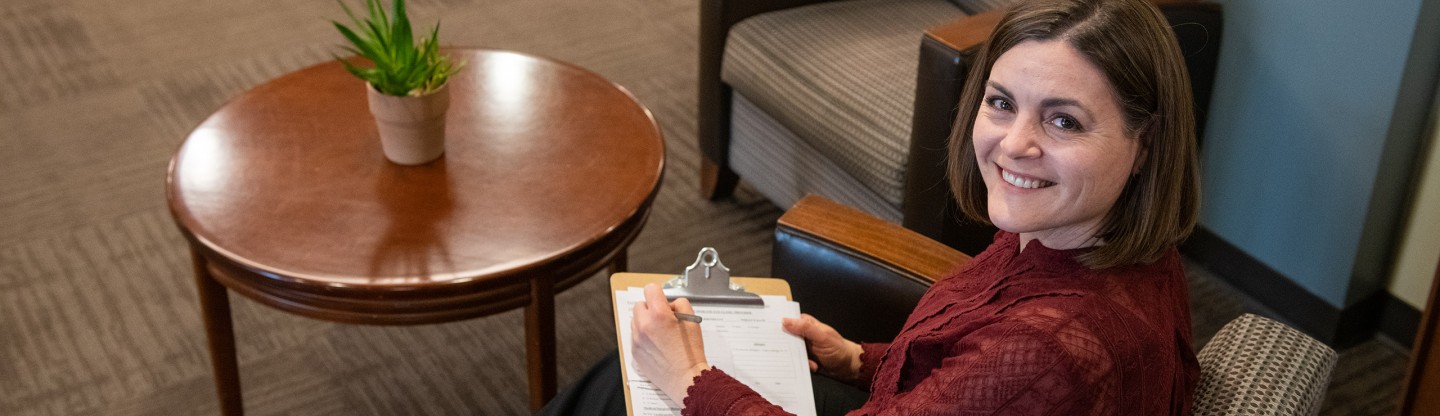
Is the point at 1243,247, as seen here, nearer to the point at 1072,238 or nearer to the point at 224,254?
the point at 1072,238

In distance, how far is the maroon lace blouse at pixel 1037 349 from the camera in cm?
113

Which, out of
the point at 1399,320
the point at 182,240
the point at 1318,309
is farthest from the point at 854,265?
the point at 182,240

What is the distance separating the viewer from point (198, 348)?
2.39m

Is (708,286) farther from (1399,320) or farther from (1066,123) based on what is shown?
(1399,320)

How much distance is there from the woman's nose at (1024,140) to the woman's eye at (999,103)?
40 mm

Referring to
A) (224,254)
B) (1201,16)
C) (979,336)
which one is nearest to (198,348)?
(224,254)

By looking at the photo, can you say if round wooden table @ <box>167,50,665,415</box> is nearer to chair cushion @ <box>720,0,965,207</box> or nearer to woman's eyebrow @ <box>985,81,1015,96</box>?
chair cushion @ <box>720,0,965,207</box>

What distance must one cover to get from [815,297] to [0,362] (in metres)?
1.45

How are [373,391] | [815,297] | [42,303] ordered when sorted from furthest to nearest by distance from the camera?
[42,303]
[373,391]
[815,297]

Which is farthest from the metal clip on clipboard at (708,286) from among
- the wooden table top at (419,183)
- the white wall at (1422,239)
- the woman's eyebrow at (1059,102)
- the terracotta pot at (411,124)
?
the white wall at (1422,239)

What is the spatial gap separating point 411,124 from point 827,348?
0.73m

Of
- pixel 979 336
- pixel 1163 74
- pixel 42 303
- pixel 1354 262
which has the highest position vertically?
pixel 1163 74

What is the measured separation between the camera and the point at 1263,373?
4.25 feet

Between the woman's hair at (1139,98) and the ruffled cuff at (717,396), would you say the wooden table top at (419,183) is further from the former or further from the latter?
the woman's hair at (1139,98)
